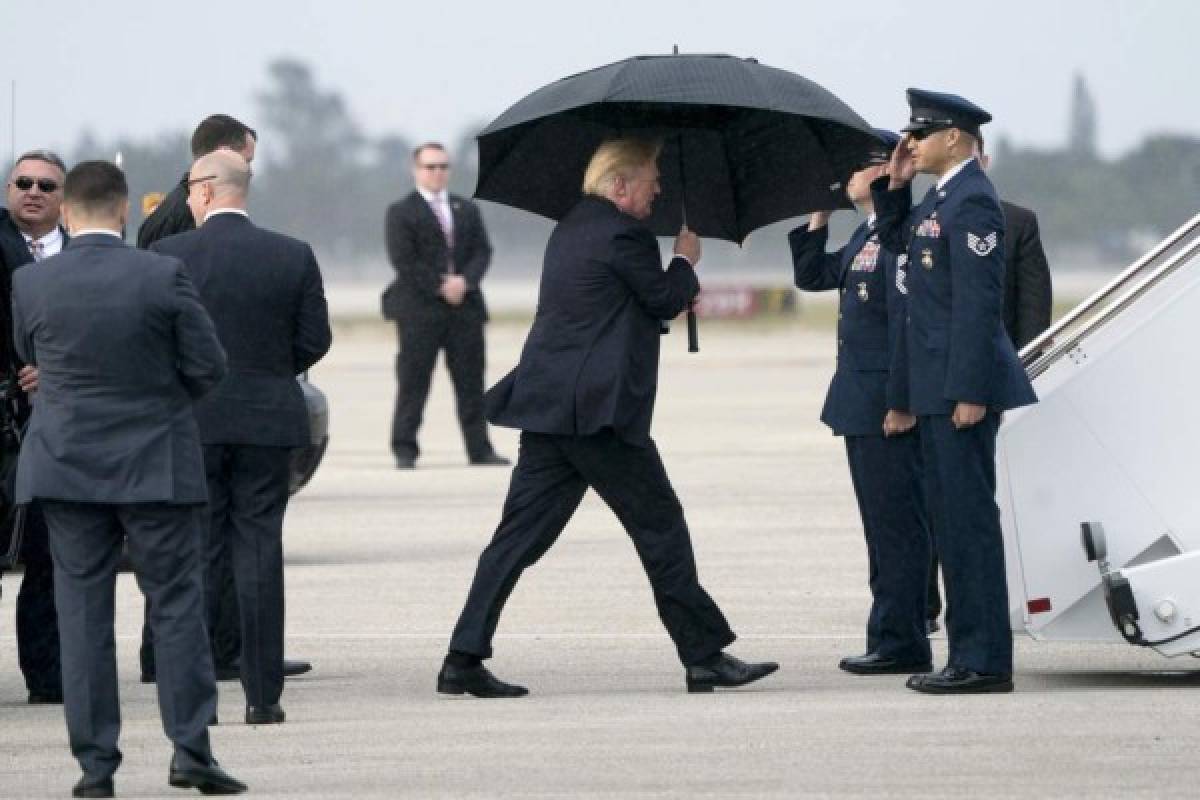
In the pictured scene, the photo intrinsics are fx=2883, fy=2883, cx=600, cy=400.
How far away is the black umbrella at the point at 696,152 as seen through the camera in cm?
906

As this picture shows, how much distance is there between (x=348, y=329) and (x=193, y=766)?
51.8 m

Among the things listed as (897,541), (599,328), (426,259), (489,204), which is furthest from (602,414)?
(489,204)

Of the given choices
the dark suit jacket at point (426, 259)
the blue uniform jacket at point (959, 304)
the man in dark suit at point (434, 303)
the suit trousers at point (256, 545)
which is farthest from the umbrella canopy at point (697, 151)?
the dark suit jacket at point (426, 259)

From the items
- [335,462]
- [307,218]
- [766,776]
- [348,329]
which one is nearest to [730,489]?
[335,462]

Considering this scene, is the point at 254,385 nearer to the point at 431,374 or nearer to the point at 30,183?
the point at 30,183

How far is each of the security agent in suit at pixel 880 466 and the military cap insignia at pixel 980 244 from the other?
84 cm

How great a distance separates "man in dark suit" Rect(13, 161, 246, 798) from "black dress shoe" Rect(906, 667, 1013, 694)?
2557 mm

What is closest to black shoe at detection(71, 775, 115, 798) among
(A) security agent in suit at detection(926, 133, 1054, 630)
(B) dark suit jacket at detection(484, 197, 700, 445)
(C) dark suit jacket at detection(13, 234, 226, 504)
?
(C) dark suit jacket at detection(13, 234, 226, 504)

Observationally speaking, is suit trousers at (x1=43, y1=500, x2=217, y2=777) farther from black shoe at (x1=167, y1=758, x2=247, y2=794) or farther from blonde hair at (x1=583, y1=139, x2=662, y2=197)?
blonde hair at (x1=583, y1=139, x2=662, y2=197)

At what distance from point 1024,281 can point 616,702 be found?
2.55 metres

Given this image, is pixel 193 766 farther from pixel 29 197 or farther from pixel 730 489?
pixel 730 489

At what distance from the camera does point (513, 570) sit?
9.16 m

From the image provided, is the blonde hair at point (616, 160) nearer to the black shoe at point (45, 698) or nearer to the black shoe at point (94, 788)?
the black shoe at point (45, 698)

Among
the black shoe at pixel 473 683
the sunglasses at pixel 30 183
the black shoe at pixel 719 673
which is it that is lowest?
the black shoe at pixel 473 683
